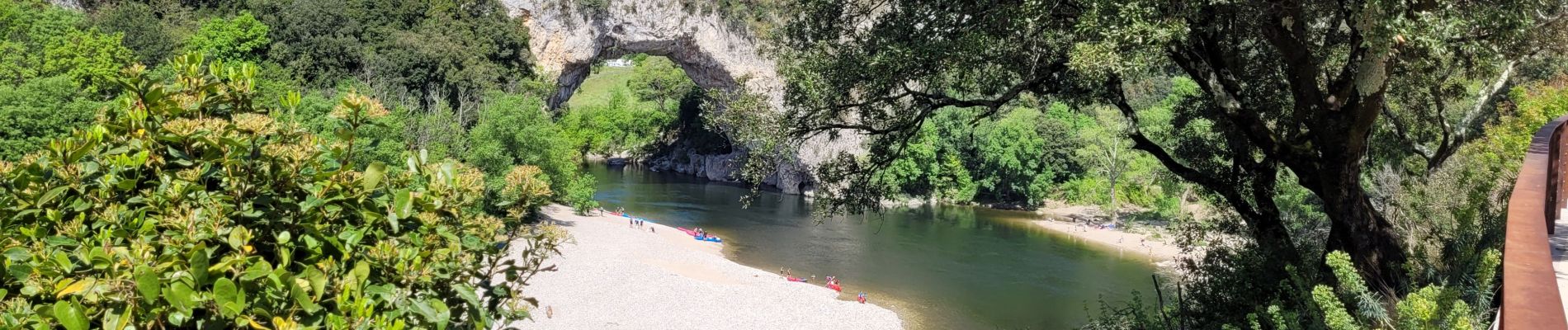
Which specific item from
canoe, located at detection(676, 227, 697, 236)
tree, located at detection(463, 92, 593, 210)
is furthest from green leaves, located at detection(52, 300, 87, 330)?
canoe, located at detection(676, 227, 697, 236)

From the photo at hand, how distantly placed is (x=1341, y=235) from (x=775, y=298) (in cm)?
1809

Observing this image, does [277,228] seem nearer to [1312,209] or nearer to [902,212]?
[1312,209]

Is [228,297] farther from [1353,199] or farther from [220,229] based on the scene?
[1353,199]

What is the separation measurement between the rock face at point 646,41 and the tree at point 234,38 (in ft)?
34.4

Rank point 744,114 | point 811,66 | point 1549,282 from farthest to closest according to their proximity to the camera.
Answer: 1. point 744,114
2. point 811,66
3. point 1549,282

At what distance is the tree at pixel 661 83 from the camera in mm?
66400

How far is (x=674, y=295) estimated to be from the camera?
2444 cm

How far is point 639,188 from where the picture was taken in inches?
2002

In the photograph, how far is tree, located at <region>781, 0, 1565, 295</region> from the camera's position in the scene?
19.2 ft

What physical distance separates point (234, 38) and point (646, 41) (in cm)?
1790

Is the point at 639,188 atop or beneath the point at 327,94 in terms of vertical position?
beneath

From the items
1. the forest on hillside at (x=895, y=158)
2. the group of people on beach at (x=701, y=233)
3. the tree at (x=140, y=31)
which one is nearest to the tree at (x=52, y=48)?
the tree at (x=140, y=31)

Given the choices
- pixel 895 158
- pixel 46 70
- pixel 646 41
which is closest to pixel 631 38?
pixel 646 41

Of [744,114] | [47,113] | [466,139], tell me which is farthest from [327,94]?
[744,114]
